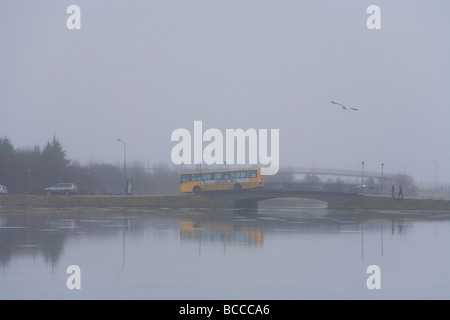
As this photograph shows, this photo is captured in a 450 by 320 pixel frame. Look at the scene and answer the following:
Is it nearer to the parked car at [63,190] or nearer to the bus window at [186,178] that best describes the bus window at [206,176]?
the bus window at [186,178]

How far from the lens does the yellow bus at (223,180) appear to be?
238 feet

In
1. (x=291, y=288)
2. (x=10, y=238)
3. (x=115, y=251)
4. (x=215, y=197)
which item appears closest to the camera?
(x=291, y=288)

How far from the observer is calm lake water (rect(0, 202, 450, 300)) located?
1456cm

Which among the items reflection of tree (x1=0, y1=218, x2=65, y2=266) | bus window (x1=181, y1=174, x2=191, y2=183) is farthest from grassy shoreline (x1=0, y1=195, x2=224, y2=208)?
reflection of tree (x1=0, y1=218, x2=65, y2=266)

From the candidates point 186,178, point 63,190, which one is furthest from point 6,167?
point 186,178

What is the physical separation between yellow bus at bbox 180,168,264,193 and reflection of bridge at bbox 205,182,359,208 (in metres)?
3.26

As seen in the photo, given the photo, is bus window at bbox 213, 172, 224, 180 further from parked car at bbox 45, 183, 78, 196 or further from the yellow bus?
parked car at bbox 45, 183, 78, 196

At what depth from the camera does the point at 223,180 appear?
74.4 m

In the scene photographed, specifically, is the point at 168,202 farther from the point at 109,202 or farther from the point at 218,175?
the point at 218,175

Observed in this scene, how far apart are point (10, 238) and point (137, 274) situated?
1257cm

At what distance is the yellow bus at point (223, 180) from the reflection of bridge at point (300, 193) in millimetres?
3258
